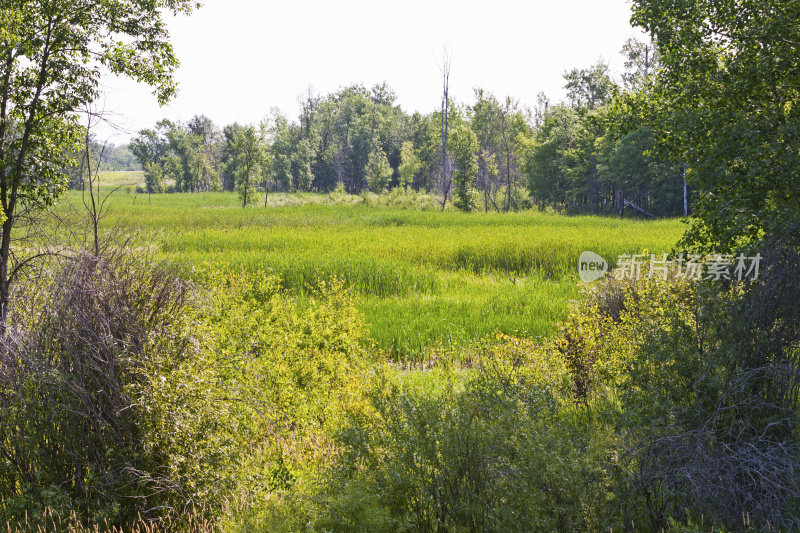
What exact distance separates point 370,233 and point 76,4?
14759 mm

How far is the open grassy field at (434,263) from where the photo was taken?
34.2 ft

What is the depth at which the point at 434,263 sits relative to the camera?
16.4 metres

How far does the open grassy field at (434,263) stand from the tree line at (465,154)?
4117 mm

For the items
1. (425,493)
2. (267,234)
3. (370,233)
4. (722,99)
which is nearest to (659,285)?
(722,99)

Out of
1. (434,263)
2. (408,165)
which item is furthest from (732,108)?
(408,165)

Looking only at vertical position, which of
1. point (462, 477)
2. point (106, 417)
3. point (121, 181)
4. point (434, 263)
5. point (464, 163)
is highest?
point (121, 181)

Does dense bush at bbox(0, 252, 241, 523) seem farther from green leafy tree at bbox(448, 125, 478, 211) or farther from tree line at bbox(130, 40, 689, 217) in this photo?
green leafy tree at bbox(448, 125, 478, 211)

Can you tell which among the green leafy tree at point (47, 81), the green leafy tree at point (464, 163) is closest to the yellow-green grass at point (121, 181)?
the green leafy tree at point (47, 81)

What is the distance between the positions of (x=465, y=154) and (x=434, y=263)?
2554 centimetres

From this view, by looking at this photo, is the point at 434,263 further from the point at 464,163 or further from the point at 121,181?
the point at 121,181

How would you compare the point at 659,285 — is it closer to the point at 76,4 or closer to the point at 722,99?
the point at 722,99

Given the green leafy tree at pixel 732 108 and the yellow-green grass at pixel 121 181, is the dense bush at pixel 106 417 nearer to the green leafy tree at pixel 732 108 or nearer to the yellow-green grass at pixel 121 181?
the yellow-green grass at pixel 121 181

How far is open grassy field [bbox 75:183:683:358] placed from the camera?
10422mm

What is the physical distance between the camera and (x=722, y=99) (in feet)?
22.5
